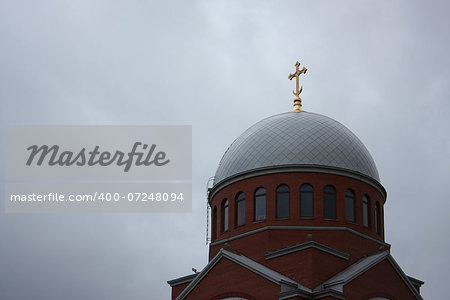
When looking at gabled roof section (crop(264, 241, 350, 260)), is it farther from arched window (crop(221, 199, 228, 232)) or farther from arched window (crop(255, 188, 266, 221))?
arched window (crop(221, 199, 228, 232))

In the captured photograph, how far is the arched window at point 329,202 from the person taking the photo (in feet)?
94.1

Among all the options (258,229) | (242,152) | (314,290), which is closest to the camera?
(314,290)

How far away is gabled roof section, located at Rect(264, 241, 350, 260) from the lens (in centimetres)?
2650

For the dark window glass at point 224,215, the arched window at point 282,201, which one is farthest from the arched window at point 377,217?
the dark window glass at point 224,215

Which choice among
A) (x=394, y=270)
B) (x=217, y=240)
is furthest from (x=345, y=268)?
(x=217, y=240)

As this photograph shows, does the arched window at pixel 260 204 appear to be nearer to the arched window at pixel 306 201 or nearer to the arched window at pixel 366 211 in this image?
the arched window at pixel 306 201

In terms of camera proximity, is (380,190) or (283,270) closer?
(283,270)

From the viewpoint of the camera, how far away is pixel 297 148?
96.8ft

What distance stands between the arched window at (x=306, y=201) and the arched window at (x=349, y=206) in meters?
1.43

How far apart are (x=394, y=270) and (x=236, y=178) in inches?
276

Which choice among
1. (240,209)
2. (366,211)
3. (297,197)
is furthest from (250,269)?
(366,211)

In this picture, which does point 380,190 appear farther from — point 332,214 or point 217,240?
point 217,240

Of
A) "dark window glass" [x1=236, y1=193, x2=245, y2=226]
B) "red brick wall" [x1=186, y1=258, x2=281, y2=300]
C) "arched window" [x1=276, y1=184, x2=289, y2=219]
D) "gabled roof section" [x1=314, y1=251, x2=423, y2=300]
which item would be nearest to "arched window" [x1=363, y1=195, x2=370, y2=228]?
"gabled roof section" [x1=314, y1=251, x2=423, y2=300]

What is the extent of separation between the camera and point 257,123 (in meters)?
32.0
